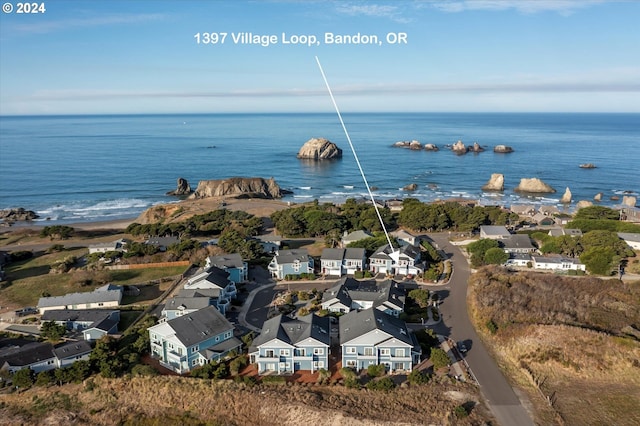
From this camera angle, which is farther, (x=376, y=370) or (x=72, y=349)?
(x=72, y=349)

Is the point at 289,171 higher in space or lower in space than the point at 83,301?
higher

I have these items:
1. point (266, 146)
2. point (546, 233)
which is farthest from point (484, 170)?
point (266, 146)

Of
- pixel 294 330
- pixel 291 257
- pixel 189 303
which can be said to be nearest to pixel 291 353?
pixel 294 330

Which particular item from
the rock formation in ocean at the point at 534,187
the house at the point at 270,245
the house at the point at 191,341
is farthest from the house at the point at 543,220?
the house at the point at 191,341

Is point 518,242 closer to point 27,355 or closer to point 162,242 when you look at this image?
point 162,242

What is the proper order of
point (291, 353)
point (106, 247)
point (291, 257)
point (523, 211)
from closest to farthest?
point (291, 353) → point (291, 257) → point (106, 247) → point (523, 211)

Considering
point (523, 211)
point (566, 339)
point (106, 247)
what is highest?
point (523, 211)

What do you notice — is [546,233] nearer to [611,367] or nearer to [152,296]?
[611,367]

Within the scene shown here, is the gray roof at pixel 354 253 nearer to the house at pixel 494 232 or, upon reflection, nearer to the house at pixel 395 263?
the house at pixel 395 263
